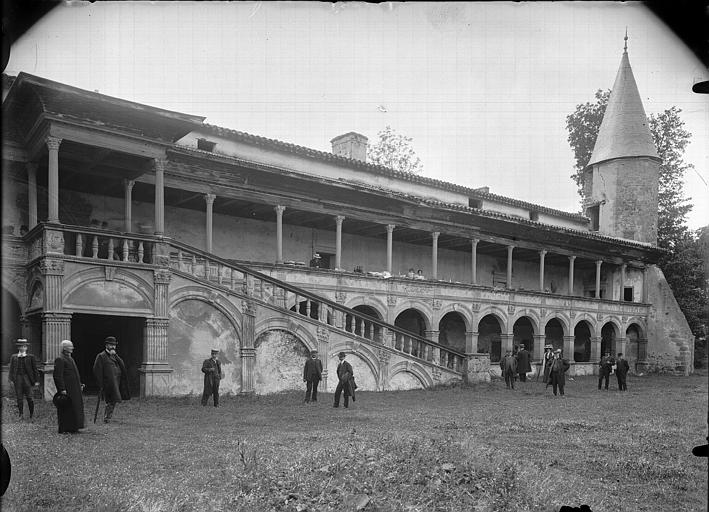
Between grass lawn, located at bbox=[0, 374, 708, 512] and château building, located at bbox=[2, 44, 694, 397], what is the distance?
3.00 meters

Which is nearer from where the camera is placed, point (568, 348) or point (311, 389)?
point (311, 389)

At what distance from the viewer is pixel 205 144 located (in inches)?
812

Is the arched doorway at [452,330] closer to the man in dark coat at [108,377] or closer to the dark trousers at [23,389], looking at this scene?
the man in dark coat at [108,377]

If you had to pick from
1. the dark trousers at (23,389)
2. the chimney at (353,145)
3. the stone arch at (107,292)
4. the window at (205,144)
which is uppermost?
the chimney at (353,145)

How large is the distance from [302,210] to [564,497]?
52.3 feet

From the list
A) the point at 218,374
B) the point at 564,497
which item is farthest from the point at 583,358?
the point at 564,497

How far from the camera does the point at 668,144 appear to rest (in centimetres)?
3073

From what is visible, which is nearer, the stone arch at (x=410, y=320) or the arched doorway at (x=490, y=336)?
the stone arch at (x=410, y=320)

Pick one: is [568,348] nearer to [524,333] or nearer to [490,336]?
[524,333]

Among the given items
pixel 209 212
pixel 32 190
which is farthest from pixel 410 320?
pixel 32 190

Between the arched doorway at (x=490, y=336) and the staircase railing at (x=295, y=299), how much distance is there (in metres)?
10.1

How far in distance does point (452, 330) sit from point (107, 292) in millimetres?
18475

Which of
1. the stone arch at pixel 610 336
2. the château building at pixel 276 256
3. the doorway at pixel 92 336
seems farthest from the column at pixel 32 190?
the stone arch at pixel 610 336

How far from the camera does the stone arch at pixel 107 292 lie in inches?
506
